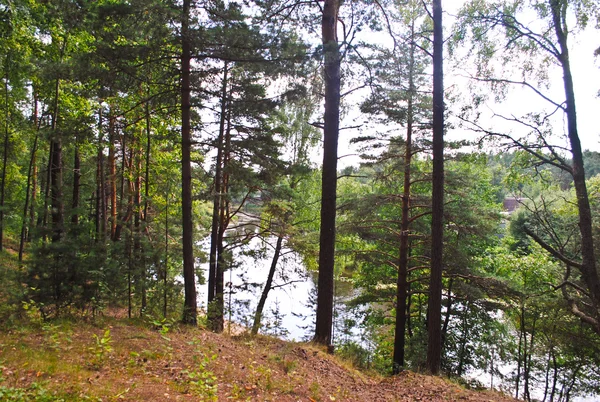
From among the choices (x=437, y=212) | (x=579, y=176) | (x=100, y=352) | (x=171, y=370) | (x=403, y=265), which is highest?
(x=579, y=176)

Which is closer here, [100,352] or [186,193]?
[100,352]

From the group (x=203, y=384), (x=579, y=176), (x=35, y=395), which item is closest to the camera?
(x=35, y=395)

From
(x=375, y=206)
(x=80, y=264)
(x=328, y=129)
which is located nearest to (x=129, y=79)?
(x=80, y=264)

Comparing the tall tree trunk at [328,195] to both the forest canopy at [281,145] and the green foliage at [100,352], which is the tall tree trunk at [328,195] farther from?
the green foliage at [100,352]

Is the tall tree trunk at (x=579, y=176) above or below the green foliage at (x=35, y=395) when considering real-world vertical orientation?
above

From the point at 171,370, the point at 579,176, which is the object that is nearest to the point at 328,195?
the point at 171,370

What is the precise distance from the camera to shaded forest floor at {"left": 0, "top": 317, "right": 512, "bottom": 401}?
370cm

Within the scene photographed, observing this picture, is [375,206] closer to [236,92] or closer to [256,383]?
[236,92]

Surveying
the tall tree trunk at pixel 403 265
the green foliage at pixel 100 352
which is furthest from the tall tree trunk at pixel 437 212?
the green foliage at pixel 100 352

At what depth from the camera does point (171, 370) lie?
4598 millimetres

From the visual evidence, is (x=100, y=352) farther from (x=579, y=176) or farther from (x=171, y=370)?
(x=579, y=176)

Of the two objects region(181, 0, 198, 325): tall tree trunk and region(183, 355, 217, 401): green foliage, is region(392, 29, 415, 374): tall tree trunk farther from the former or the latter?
region(183, 355, 217, 401): green foliage

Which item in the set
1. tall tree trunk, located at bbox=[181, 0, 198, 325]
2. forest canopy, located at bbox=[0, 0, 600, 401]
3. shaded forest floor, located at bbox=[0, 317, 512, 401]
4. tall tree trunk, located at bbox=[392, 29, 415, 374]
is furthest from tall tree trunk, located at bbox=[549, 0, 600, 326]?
tall tree trunk, located at bbox=[181, 0, 198, 325]

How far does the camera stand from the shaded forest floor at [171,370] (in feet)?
12.1
